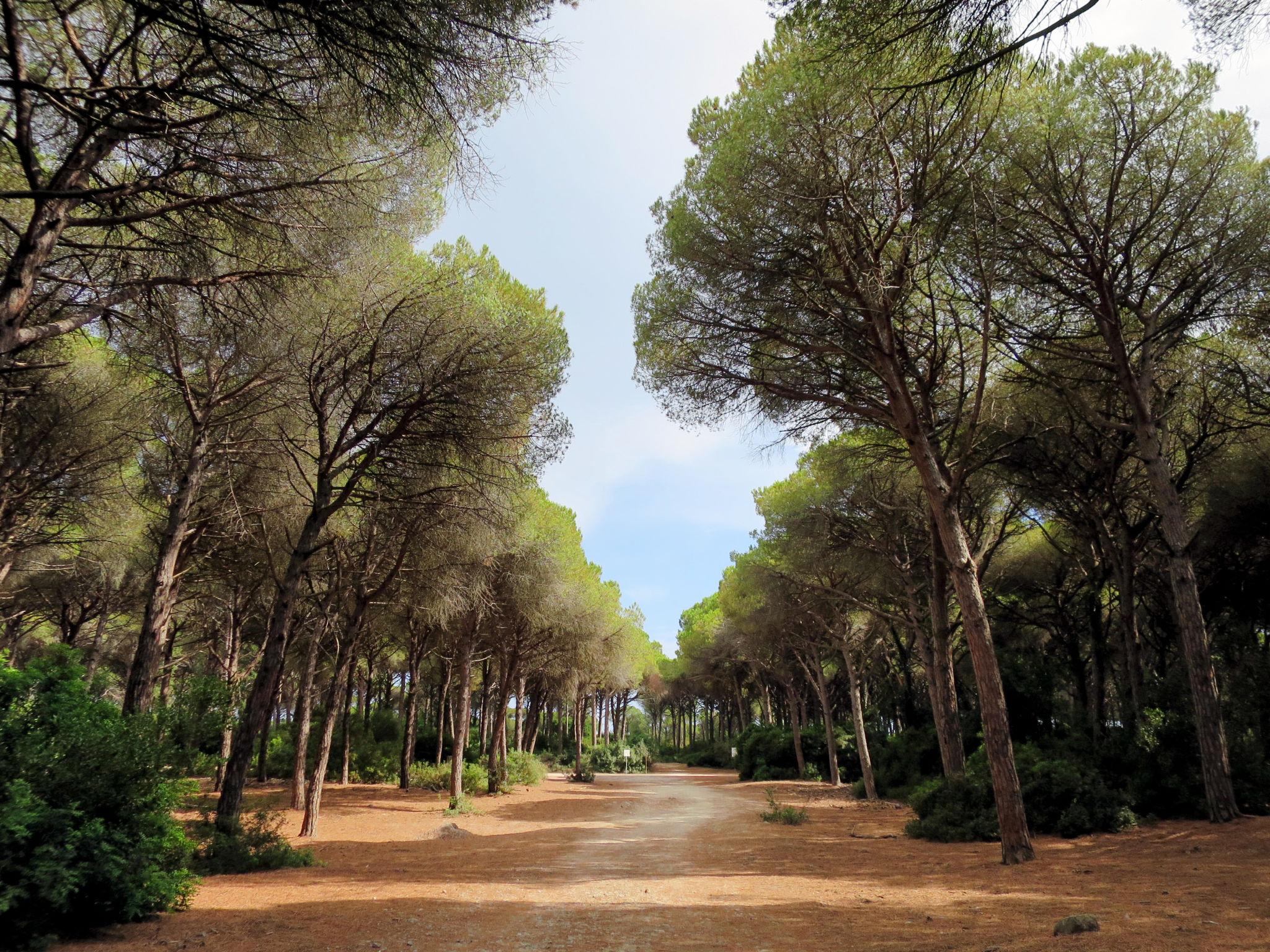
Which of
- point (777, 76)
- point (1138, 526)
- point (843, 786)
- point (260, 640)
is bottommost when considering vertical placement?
point (843, 786)

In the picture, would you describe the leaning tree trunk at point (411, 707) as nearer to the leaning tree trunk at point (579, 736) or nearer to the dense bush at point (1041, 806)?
the leaning tree trunk at point (579, 736)

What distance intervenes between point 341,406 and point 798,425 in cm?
694

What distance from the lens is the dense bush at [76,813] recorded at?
381cm

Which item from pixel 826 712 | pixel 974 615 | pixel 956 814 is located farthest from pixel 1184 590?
pixel 826 712

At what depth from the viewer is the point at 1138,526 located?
12.5 metres

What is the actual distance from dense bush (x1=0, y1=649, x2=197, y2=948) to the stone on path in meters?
5.97

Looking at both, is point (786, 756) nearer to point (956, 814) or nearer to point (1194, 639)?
point (956, 814)

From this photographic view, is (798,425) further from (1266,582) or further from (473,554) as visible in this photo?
(1266,582)

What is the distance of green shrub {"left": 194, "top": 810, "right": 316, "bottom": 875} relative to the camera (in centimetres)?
709

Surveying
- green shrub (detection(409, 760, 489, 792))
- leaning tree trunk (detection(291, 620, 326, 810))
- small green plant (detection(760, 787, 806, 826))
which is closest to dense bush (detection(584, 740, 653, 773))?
green shrub (detection(409, 760, 489, 792))

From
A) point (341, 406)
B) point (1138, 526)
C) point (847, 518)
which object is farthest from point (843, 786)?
point (341, 406)

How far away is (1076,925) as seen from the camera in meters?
4.16

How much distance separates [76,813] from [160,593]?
5317mm

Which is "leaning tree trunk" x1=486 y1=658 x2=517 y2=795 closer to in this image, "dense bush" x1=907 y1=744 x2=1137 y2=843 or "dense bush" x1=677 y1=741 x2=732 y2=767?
"dense bush" x1=907 y1=744 x2=1137 y2=843
